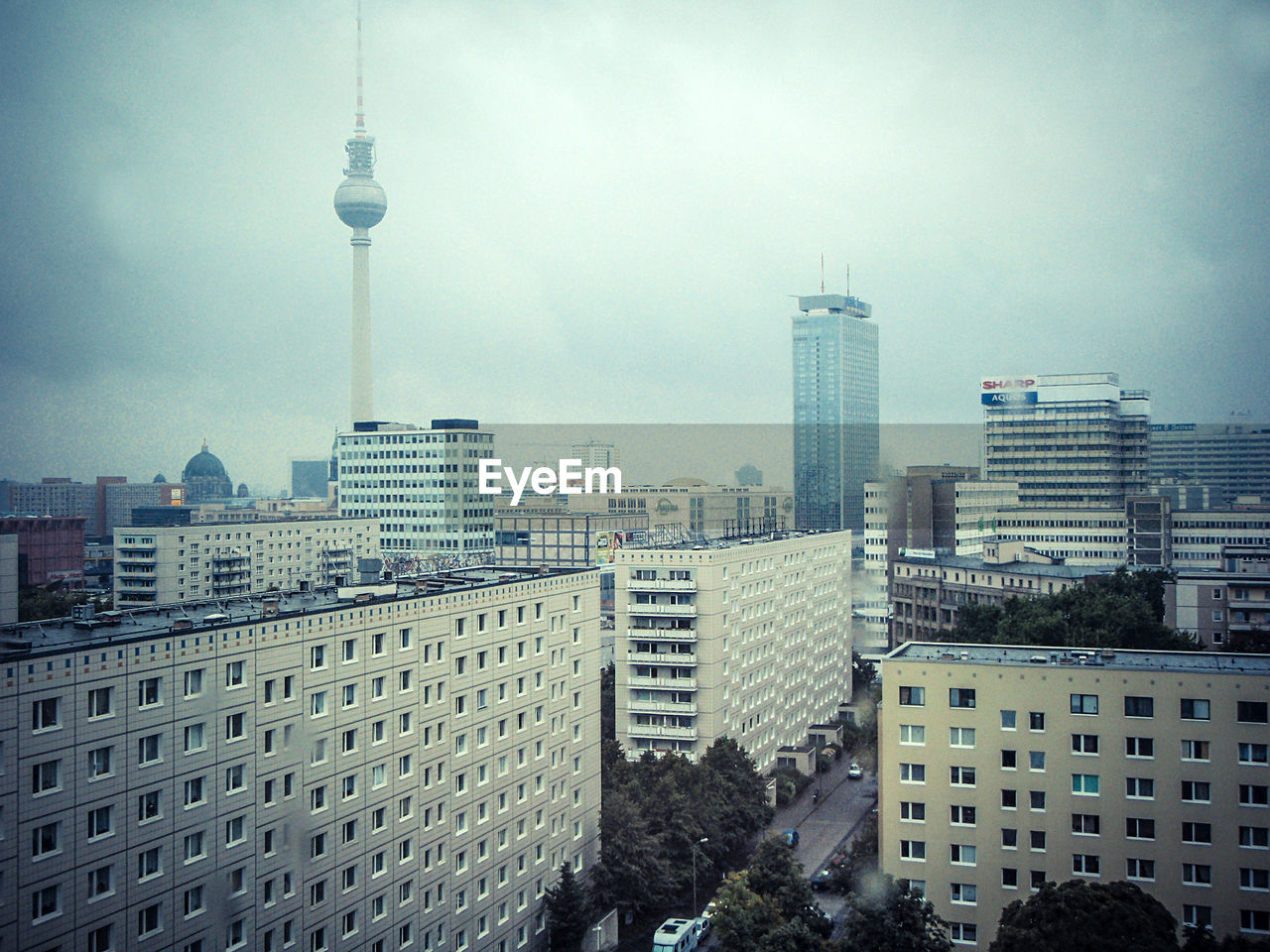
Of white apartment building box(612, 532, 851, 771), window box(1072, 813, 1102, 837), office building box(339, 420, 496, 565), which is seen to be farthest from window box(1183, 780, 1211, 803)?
office building box(339, 420, 496, 565)

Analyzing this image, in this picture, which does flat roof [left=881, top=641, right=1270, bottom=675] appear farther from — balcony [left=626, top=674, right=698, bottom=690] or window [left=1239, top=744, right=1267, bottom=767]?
balcony [left=626, top=674, right=698, bottom=690]

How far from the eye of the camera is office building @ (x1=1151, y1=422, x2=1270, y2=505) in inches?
1762

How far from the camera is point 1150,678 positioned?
1058 cm

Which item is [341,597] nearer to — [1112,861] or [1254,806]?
[1112,861]

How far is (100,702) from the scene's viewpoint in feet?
26.8

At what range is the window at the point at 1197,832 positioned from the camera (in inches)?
406

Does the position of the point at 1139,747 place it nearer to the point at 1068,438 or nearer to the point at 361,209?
the point at 1068,438

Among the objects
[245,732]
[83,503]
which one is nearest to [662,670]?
[245,732]

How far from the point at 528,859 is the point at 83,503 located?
127ft

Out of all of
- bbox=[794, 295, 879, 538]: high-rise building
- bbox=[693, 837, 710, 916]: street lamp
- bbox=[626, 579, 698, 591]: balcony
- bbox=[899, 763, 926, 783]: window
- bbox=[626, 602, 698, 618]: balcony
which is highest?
bbox=[794, 295, 879, 538]: high-rise building

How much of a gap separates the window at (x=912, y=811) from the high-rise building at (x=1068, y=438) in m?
36.9

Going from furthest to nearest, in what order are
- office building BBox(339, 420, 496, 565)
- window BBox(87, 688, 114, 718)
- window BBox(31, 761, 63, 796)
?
office building BBox(339, 420, 496, 565)
window BBox(87, 688, 114, 718)
window BBox(31, 761, 63, 796)

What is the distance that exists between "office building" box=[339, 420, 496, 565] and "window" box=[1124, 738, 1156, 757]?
38645mm

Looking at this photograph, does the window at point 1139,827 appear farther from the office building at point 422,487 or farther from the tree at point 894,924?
the office building at point 422,487
